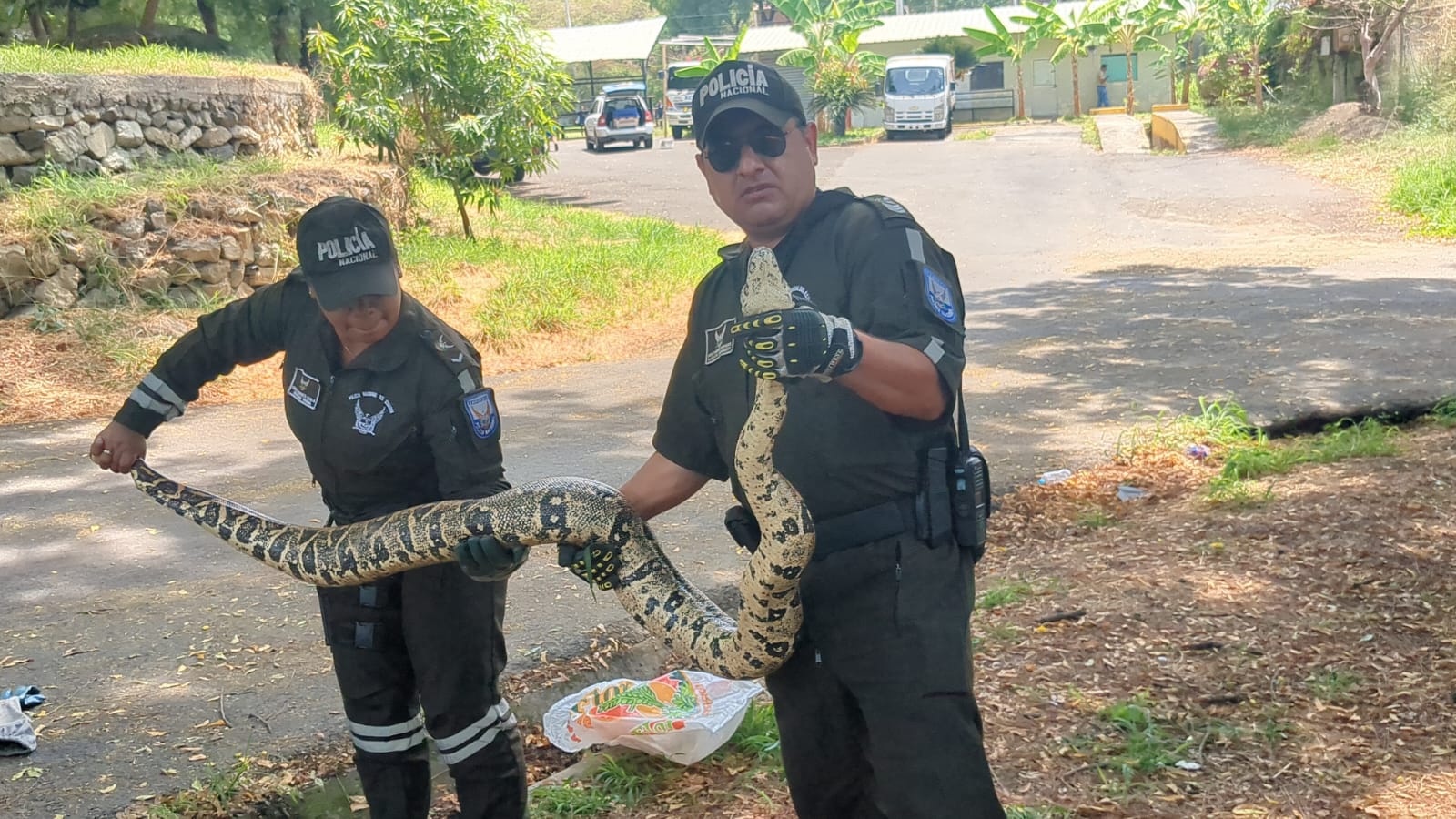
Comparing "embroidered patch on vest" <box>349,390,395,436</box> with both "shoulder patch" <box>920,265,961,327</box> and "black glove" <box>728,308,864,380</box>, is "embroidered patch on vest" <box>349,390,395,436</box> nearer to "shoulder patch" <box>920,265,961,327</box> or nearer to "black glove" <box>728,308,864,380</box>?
"black glove" <box>728,308,864,380</box>

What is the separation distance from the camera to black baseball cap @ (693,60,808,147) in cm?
294

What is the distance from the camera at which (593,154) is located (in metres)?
38.0

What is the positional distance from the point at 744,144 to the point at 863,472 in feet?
2.72

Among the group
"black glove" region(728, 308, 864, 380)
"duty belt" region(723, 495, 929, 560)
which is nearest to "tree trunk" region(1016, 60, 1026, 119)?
"duty belt" region(723, 495, 929, 560)

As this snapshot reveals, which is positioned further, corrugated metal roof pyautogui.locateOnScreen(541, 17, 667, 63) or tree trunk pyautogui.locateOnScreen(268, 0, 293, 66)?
corrugated metal roof pyautogui.locateOnScreen(541, 17, 667, 63)

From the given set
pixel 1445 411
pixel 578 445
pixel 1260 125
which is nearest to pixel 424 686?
pixel 578 445

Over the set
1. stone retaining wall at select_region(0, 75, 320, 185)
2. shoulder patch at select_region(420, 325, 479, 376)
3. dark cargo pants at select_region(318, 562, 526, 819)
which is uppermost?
stone retaining wall at select_region(0, 75, 320, 185)

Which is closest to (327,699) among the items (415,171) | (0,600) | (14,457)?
(0,600)

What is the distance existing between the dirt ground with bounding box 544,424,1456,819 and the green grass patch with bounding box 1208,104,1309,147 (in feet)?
82.4

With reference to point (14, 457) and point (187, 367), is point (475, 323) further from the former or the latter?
point (187, 367)

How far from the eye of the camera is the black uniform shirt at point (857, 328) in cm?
267

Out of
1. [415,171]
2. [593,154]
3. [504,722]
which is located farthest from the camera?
[593,154]

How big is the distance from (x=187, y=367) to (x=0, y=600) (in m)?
2.96

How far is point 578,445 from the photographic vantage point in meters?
8.49
